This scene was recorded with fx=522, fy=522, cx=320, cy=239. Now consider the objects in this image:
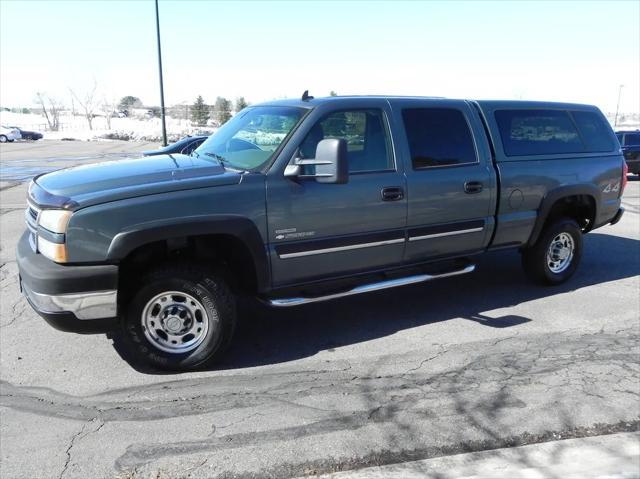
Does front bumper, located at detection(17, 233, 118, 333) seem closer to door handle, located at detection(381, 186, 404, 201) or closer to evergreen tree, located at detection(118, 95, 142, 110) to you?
door handle, located at detection(381, 186, 404, 201)

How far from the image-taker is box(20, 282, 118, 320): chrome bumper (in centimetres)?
336

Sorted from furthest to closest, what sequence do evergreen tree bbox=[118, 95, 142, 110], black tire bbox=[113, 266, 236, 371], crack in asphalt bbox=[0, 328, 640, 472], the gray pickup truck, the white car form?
evergreen tree bbox=[118, 95, 142, 110]
the white car
black tire bbox=[113, 266, 236, 371]
the gray pickup truck
crack in asphalt bbox=[0, 328, 640, 472]

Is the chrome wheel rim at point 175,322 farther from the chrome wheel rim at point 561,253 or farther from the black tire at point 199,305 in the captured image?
the chrome wheel rim at point 561,253

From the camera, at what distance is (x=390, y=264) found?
452 centimetres

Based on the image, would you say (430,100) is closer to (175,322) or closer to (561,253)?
(561,253)

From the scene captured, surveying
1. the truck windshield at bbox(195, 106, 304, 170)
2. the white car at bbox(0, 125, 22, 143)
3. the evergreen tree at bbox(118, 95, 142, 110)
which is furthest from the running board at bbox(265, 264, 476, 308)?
the evergreen tree at bbox(118, 95, 142, 110)

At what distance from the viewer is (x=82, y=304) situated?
11.1 ft

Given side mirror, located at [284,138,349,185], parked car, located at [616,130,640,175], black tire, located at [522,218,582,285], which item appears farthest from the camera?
parked car, located at [616,130,640,175]

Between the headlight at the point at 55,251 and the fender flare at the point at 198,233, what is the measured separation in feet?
0.89

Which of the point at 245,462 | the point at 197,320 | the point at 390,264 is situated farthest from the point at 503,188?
the point at 245,462

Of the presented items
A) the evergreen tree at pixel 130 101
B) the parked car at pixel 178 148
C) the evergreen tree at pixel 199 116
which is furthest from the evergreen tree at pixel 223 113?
the evergreen tree at pixel 130 101

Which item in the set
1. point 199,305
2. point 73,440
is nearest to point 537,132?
point 199,305

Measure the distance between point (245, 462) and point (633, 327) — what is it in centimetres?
382

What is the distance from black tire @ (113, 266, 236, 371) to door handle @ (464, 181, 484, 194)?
2.33 m
